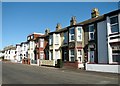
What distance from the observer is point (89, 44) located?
104ft

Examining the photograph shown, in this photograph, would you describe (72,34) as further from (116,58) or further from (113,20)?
(116,58)

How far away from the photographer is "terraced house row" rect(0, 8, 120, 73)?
24969mm

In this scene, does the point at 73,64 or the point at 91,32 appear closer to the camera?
the point at 91,32

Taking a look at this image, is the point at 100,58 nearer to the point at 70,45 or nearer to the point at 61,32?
the point at 70,45

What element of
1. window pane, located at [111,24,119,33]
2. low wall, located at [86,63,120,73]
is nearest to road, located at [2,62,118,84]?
low wall, located at [86,63,120,73]

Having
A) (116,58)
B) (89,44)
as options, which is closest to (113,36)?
(116,58)

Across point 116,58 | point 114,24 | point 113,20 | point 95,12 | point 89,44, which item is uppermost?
point 95,12

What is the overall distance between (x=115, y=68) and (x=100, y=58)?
228 inches

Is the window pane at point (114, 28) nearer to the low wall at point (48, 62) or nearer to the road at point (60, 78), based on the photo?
the road at point (60, 78)

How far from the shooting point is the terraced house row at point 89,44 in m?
25.0

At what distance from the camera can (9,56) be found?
104 metres

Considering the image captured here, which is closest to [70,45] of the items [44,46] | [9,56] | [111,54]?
[111,54]

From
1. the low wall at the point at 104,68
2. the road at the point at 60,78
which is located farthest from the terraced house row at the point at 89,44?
the road at the point at 60,78

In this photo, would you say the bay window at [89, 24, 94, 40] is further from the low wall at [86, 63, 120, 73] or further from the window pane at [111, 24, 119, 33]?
the window pane at [111, 24, 119, 33]
